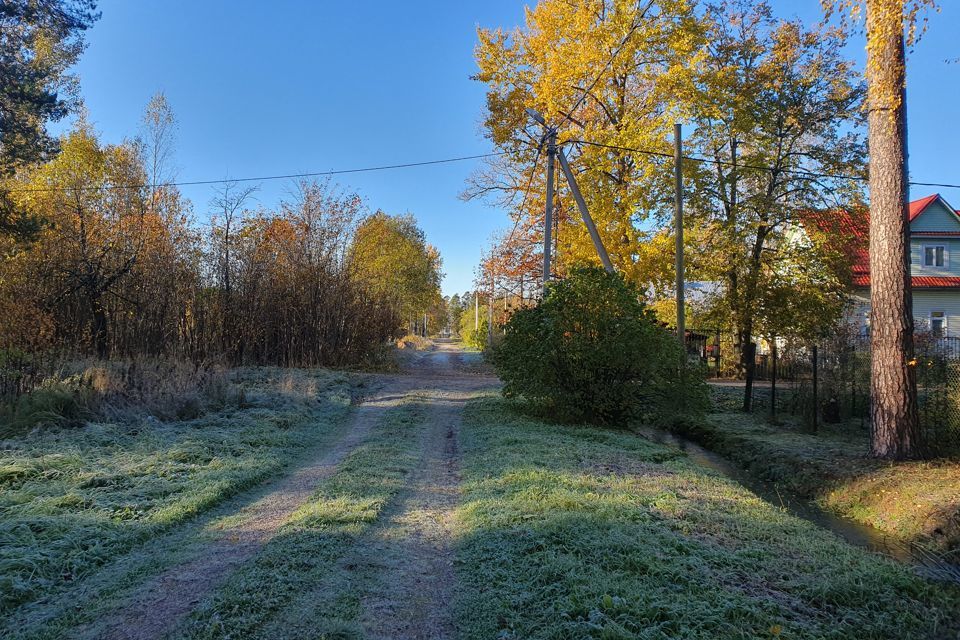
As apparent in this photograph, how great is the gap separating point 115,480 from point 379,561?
3473 mm

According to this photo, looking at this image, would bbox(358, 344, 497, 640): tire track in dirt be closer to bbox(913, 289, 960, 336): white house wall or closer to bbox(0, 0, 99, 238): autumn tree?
bbox(0, 0, 99, 238): autumn tree

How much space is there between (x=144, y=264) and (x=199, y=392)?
704cm

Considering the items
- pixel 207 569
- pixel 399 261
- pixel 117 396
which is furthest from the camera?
pixel 399 261

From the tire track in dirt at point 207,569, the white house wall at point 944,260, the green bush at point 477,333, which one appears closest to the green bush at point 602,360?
the tire track in dirt at point 207,569

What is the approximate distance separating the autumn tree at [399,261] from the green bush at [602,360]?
14.7 metres

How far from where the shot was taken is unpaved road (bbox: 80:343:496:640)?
123 inches

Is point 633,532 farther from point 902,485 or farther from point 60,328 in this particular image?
point 60,328

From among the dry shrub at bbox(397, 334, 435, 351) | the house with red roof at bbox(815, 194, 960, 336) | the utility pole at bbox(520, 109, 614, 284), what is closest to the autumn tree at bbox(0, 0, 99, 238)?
the utility pole at bbox(520, 109, 614, 284)

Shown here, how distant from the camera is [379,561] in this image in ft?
13.0

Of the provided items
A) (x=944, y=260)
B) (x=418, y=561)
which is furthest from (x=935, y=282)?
(x=418, y=561)

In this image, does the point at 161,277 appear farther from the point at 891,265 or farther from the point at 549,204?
the point at 891,265

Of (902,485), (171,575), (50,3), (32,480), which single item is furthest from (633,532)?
(50,3)

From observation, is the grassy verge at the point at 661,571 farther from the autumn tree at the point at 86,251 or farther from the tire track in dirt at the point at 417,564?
the autumn tree at the point at 86,251

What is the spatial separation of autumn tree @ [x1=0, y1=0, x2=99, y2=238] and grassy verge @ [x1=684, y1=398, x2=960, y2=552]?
16456mm
